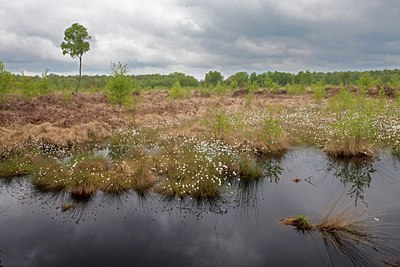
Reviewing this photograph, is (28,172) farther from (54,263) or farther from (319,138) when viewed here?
(319,138)

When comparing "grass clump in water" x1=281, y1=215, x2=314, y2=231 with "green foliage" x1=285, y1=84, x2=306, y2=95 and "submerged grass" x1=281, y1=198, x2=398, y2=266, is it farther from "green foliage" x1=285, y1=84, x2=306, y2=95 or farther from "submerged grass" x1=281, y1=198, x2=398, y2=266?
"green foliage" x1=285, y1=84, x2=306, y2=95

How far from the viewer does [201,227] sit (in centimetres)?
1002

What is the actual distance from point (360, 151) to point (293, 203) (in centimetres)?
802

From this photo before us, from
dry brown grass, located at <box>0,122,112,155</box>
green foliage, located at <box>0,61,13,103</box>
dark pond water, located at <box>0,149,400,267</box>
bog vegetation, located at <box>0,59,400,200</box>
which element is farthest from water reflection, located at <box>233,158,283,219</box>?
green foliage, located at <box>0,61,13,103</box>

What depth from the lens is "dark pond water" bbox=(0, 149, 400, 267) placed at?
8.34 meters

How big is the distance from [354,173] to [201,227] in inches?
346

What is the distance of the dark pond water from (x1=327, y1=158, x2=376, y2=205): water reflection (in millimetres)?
83

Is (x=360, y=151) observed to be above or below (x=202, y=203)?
above

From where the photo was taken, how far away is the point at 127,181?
1305cm

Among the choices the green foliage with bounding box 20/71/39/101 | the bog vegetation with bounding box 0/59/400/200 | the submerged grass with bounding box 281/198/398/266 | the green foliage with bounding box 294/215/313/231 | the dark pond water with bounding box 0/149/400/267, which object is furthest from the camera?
the green foliage with bounding box 20/71/39/101

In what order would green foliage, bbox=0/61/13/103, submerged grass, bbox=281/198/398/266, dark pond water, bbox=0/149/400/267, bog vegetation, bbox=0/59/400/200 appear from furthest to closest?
1. green foliage, bbox=0/61/13/103
2. bog vegetation, bbox=0/59/400/200
3. dark pond water, bbox=0/149/400/267
4. submerged grass, bbox=281/198/398/266

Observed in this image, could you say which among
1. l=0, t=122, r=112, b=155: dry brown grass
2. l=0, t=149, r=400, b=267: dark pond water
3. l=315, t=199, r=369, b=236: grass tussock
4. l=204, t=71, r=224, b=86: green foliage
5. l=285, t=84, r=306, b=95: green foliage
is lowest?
l=0, t=149, r=400, b=267: dark pond water

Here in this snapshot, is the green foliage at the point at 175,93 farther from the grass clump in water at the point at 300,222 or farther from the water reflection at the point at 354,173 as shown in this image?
the grass clump in water at the point at 300,222

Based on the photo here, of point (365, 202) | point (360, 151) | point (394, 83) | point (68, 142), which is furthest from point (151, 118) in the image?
point (394, 83)
